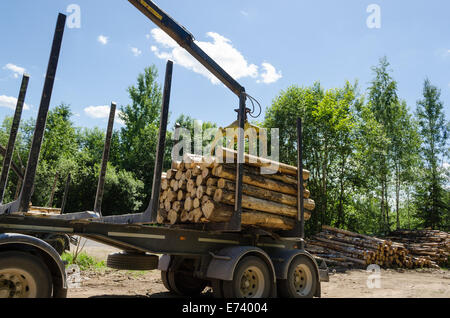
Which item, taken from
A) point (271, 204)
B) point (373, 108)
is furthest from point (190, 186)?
point (373, 108)

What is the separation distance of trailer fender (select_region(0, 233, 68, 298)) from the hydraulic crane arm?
5014 millimetres

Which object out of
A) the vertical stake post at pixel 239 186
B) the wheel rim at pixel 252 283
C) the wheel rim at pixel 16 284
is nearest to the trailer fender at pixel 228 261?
the wheel rim at pixel 252 283

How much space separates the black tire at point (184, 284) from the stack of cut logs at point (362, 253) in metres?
8.41

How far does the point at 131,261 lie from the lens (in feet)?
21.2

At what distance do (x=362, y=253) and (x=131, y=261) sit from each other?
12.2 meters

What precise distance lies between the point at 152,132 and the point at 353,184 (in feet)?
73.6

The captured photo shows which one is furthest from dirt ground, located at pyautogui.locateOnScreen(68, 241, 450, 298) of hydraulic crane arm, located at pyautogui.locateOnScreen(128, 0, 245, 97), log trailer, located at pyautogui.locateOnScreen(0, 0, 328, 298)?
hydraulic crane arm, located at pyautogui.locateOnScreen(128, 0, 245, 97)

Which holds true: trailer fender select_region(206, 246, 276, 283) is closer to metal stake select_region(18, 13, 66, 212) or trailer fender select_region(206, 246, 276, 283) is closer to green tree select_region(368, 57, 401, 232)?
metal stake select_region(18, 13, 66, 212)

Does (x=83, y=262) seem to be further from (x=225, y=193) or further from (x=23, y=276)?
(x=23, y=276)

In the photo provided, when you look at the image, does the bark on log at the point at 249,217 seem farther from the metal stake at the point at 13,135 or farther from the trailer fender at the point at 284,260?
the metal stake at the point at 13,135

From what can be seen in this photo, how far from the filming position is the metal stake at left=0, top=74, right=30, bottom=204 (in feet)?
20.2

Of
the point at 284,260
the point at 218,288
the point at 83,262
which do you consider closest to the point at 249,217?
the point at 284,260

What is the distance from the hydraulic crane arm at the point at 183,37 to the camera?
Answer: 7.22 metres

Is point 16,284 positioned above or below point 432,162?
below
